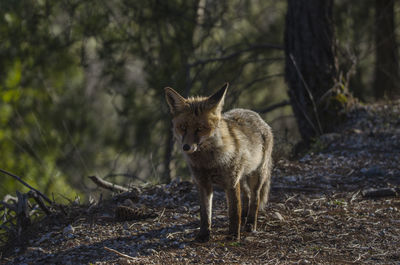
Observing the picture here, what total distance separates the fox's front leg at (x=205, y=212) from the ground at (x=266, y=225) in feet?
0.30

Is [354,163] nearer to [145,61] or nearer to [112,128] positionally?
[145,61]

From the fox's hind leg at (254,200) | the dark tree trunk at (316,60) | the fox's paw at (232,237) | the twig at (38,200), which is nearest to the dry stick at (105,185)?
the twig at (38,200)

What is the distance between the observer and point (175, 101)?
4.34 meters

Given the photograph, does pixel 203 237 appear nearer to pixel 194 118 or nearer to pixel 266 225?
pixel 266 225

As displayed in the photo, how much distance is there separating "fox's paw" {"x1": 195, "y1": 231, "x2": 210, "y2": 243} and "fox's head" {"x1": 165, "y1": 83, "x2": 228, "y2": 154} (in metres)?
0.82

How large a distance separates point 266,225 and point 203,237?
0.80 m

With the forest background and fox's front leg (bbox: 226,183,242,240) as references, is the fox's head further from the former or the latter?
the forest background

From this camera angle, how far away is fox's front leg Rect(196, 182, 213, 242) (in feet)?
14.3

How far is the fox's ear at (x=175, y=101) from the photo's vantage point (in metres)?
4.30

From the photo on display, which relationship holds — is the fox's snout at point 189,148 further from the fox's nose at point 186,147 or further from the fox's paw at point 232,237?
the fox's paw at point 232,237

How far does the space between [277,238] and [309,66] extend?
15.3 feet

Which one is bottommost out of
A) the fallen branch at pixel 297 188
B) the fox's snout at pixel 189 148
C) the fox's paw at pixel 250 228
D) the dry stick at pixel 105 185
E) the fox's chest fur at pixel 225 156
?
the fox's paw at pixel 250 228

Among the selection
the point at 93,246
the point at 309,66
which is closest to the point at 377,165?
the point at 309,66

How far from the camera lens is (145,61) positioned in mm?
11203
